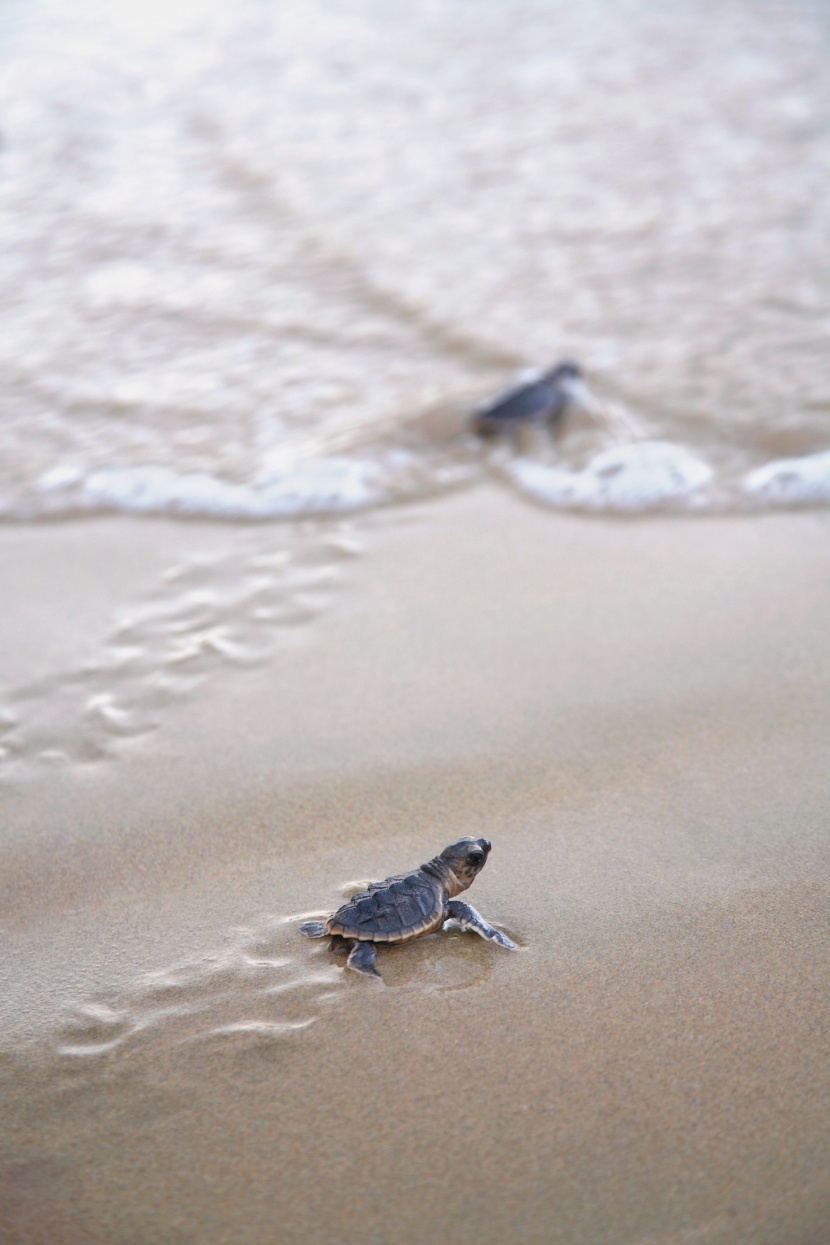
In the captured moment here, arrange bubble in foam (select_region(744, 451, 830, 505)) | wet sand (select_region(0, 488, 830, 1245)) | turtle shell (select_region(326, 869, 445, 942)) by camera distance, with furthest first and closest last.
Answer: bubble in foam (select_region(744, 451, 830, 505)) → turtle shell (select_region(326, 869, 445, 942)) → wet sand (select_region(0, 488, 830, 1245))

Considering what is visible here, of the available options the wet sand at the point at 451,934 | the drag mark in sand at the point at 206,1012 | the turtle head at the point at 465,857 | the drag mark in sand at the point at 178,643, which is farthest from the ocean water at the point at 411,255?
the drag mark in sand at the point at 206,1012

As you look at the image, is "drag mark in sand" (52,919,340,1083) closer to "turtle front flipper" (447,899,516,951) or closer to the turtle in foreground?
the turtle in foreground

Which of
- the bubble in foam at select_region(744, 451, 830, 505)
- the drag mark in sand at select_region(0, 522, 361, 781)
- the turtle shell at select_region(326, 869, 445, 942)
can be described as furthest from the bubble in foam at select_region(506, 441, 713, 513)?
the turtle shell at select_region(326, 869, 445, 942)

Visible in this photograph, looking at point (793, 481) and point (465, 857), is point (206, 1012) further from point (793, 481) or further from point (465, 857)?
point (793, 481)

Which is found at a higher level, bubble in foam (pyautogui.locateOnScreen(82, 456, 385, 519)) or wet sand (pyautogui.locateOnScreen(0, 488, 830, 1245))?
bubble in foam (pyautogui.locateOnScreen(82, 456, 385, 519))

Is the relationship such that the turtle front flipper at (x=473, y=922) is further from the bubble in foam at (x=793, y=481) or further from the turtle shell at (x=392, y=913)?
the bubble in foam at (x=793, y=481)

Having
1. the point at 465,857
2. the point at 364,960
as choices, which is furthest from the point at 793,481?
the point at 364,960

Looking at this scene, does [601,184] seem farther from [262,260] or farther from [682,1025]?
[682,1025]
